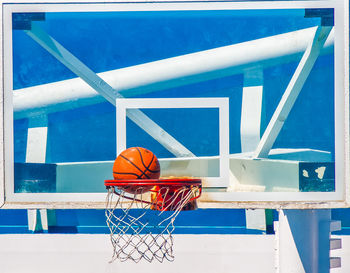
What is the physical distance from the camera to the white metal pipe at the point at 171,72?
197 inches

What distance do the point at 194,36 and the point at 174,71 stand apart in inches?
11.2

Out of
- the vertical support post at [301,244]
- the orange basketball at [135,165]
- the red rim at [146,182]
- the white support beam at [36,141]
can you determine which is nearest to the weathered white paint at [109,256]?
the vertical support post at [301,244]

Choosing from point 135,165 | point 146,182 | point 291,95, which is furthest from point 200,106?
point 146,182

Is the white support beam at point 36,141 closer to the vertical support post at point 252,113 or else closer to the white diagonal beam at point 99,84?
the white diagonal beam at point 99,84

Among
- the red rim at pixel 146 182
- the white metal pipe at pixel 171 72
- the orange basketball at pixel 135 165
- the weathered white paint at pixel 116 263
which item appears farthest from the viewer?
the weathered white paint at pixel 116 263

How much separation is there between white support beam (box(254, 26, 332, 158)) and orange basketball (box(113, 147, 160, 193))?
2.52 ft

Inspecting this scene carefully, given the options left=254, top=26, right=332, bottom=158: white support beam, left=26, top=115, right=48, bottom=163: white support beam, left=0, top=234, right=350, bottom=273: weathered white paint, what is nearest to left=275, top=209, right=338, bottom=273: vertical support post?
left=254, top=26, right=332, bottom=158: white support beam

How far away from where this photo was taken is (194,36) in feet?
16.3

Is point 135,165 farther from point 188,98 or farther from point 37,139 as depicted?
point 37,139

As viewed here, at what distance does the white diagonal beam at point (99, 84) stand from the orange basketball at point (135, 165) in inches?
13.8

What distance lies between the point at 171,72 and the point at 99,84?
0.51 meters

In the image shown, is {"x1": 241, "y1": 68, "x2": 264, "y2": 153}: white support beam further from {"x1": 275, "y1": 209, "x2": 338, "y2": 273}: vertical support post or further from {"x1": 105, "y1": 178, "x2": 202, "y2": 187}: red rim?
{"x1": 105, "y1": 178, "x2": 202, "y2": 187}: red rim

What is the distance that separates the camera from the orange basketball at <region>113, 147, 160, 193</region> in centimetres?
447

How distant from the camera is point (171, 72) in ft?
16.5
